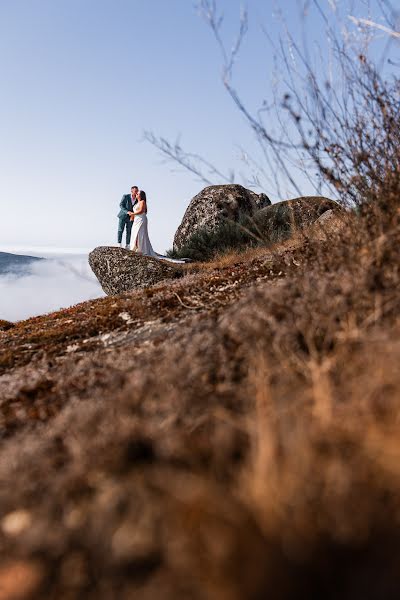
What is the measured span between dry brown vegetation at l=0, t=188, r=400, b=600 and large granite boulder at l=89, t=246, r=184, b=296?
12.0 m

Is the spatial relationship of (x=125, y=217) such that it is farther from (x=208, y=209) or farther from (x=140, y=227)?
(x=208, y=209)

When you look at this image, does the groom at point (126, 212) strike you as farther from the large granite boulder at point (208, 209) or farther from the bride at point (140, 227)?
the large granite boulder at point (208, 209)

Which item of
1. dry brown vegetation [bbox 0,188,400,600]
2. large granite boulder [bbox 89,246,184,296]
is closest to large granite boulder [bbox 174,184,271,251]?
large granite boulder [bbox 89,246,184,296]

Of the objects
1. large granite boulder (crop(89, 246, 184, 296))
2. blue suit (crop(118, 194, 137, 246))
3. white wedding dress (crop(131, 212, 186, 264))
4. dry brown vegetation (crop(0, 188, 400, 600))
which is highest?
blue suit (crop(118, 194, 137, 246))

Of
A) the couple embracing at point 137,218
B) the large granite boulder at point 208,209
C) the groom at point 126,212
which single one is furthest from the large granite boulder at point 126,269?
the large granite boulder at point 208,209

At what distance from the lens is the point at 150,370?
119 inches

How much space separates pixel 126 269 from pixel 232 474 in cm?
1431

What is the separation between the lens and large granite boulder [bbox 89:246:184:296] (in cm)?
1519

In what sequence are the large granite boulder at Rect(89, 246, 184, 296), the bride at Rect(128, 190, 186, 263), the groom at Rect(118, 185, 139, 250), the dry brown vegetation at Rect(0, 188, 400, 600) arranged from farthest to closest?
the groom at Rect(118, 185, 139, 250) → the bride at Rect(128, 190, 186, 263) → the large granite boulder at Rect(89, 246, 184, 296) → the dry brown vegetation at Rect(0, 188, 400, 600)

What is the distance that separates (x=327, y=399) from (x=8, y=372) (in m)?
4.83

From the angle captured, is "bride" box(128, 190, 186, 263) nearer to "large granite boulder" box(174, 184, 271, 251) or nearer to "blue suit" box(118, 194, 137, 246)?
"blue suit" box(118, 194, 137, 246)

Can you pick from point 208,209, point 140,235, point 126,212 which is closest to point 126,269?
point 140,235

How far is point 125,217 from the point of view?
19484 millimetres

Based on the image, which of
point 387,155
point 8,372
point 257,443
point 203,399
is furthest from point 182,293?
point 257,443
